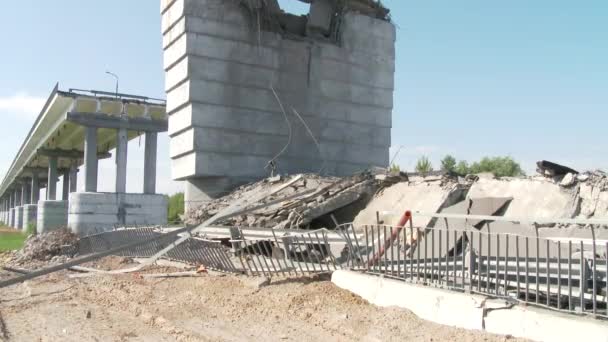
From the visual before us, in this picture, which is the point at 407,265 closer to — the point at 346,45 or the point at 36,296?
the point at 36,296

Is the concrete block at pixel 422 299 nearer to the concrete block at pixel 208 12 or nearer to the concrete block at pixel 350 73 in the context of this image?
the concrete block at pixel 208 12

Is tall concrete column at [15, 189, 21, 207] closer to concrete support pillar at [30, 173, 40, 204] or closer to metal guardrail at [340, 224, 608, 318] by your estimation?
concrete support pillar at [30, 173, 40, 204]

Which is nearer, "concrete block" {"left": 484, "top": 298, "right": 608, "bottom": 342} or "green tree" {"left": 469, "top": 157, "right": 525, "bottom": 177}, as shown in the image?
"concrete block" {"left": 484, "top": 298, "right": 608, "bottom": 342}

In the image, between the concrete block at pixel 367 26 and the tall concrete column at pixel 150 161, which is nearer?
the concrete block at pixel 367 26

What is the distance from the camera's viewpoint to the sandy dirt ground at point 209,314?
6109 millimetres

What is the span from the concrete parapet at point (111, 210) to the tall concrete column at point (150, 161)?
2.74 meters

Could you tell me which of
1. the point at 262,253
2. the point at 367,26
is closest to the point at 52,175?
the point at 367,26

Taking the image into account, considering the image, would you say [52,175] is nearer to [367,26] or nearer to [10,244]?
[10,244]

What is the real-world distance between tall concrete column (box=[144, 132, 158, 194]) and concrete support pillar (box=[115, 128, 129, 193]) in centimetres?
93

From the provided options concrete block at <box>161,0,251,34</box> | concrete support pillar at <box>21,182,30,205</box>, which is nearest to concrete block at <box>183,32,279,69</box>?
concrete block at <box>161,0,251,34</box>

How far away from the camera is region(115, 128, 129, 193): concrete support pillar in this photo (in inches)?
896

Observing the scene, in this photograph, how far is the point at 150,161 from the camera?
24141 millimetres

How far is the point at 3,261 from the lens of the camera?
1709 centimetres

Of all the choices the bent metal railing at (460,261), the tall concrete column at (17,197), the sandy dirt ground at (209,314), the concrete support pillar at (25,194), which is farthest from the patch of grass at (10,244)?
the tall concrete column at (17,197)
